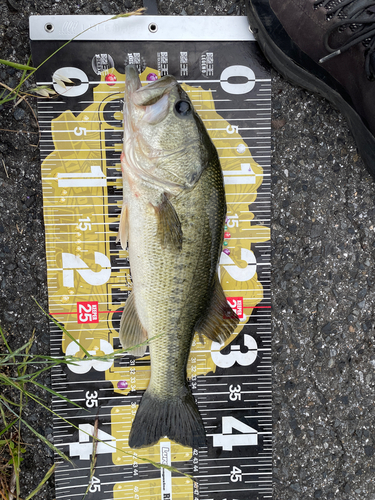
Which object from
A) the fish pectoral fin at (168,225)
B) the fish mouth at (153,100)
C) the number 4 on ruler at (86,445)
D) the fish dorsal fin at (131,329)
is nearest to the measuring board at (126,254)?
the number 4 on ruler at (86,445)

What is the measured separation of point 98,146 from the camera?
188 cm

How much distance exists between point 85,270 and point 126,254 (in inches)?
10.6

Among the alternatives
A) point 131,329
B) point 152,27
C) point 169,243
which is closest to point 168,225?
point 169,243

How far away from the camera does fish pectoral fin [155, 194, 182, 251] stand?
60.6 inches

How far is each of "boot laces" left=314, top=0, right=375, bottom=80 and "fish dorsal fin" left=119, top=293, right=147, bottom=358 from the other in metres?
1.78

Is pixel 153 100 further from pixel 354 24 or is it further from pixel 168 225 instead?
pixel 354 24

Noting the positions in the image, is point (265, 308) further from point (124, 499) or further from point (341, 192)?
point (124, 499)

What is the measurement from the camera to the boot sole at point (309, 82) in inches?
71.8

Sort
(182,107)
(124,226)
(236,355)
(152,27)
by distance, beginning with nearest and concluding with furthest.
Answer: (182,107)
(124,226)
(152,27)
(236,355)

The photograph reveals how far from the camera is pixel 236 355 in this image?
6.50 feet

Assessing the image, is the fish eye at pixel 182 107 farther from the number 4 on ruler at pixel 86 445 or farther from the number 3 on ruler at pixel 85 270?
the number 4 on ruler at pixel 86 445

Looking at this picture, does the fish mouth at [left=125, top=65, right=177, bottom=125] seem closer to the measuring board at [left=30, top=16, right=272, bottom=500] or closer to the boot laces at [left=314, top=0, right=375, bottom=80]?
the measuring board at [left=30, top=16, right=272, bottom=500]

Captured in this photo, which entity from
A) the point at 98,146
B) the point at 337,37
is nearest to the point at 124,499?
the point at 98,146

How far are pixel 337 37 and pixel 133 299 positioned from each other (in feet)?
6.22
